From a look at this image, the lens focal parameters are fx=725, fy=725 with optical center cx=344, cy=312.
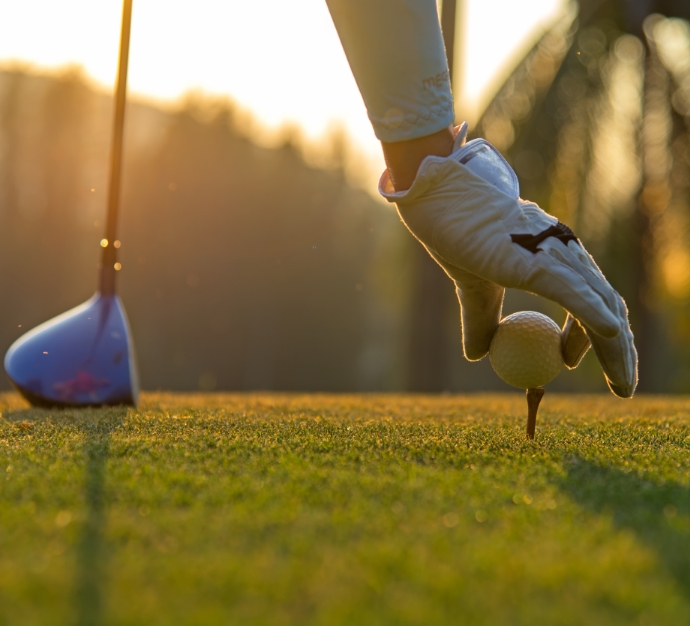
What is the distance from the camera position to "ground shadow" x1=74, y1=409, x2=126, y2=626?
788mm

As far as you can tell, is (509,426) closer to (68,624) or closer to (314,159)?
(68,624)

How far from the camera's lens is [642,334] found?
1001cm

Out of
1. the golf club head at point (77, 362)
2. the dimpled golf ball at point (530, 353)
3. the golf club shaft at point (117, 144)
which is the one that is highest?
the golf club shaft at point (117, 144)

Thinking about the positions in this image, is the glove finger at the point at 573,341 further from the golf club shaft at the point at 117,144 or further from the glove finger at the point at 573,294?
the golf club shaft at the point at 117,144

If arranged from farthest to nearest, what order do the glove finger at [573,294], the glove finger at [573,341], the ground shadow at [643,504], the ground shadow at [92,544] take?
the glove finger at [573,341]
the glove finger at [573,294]
the ground shadow at [643,504]
the ground shadow at [92,544]

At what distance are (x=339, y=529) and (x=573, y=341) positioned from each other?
106 cm

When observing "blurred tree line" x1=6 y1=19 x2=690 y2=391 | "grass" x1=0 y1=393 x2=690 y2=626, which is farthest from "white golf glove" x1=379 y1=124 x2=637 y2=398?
"blurred tree line" x1=6 y1=19 x2=690 y2=391

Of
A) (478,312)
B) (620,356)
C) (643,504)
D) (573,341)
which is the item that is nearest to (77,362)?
(478,312)

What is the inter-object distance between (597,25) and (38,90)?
50.2 ft

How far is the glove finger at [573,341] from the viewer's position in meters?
1.87

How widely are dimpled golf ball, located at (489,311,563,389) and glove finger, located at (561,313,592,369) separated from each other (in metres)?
0.02

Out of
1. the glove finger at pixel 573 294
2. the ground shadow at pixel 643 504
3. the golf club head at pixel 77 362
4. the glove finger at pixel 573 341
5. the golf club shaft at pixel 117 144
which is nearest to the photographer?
the ground shadow at pixel 643 504

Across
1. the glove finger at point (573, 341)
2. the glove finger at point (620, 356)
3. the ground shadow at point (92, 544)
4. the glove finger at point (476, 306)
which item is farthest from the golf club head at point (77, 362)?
the glove finger at point (620, 356)

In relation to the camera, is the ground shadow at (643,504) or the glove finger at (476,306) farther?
the glove finger at (476,306)
